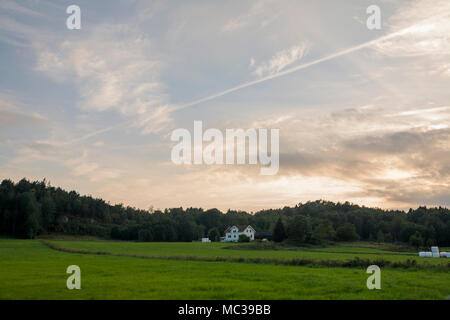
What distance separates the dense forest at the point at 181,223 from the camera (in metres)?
107

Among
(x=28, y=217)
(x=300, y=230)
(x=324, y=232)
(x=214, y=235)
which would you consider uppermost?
(x=28, y=217)

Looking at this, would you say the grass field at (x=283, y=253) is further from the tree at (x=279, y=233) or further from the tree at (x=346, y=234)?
the tree at (x=346, y=234)

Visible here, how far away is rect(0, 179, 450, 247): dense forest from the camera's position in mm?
106750

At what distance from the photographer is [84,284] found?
24.1 m

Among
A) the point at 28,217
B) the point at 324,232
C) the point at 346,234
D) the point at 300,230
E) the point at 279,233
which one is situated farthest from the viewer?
the point at 28,217

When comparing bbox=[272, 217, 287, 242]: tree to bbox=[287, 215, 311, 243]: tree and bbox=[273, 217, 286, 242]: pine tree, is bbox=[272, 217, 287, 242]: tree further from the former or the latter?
bbox=[287, 215, 311, 243]: tree

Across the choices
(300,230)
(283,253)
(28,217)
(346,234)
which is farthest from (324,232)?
(28,217)

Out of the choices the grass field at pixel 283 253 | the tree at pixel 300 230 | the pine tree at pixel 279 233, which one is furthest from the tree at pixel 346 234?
the grass field at pixel 283 253

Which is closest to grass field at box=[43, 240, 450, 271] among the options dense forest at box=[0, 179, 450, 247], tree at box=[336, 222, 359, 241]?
dense forest at box=[0, 179, 450, 247]

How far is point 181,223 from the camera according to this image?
493ft

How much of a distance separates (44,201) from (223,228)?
253ft

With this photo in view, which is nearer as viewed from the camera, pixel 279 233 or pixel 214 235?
pixel 279 233

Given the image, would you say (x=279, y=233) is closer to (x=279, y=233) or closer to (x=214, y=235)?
(x=279, y=233)
